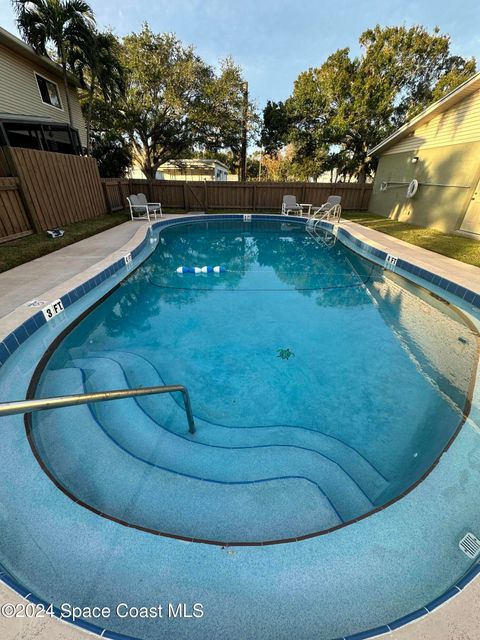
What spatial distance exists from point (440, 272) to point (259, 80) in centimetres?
1677

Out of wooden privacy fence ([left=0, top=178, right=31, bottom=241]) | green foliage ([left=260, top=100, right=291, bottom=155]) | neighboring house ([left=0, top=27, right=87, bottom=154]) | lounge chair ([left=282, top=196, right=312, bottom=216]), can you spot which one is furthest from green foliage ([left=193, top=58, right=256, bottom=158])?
wooden privacy fence ([left=0, top=178, right=31, bottom=241])

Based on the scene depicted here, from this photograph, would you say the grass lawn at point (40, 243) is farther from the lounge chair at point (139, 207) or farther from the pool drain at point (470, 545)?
the pool drain at point (470, 545)

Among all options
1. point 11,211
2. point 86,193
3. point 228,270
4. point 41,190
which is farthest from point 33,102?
point 228,270

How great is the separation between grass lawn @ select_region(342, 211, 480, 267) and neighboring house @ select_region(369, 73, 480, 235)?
502 mm

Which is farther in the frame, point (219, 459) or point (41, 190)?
point (41, 190)

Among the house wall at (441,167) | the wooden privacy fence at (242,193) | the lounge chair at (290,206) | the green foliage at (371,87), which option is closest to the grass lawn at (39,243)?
the wooden privacy fence at (242,193)

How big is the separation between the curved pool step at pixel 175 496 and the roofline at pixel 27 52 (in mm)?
13089

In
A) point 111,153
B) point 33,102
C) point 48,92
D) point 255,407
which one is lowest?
point 255,407

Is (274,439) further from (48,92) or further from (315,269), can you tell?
(48,92)

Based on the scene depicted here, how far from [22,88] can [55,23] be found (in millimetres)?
2468

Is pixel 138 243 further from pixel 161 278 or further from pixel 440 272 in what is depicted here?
pixel 440 272

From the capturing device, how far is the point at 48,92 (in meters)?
11.8

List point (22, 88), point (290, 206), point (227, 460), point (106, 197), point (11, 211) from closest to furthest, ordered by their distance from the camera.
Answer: point (227, 460) → point (11, 211) → point (22, 88) → point (106, 197) → point (290, 206)

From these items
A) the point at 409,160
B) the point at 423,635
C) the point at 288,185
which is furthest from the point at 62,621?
the point at 288,185
